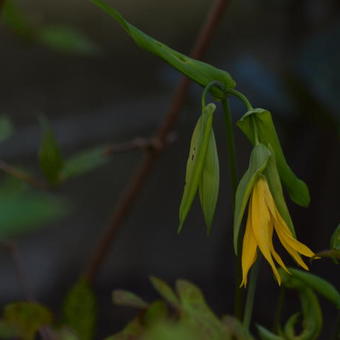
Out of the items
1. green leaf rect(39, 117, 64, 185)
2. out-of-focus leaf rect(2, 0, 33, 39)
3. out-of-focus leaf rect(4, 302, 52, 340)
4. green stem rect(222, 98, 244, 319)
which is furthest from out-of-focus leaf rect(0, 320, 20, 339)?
out-of-focus leaf rect(2, 0, 33, 39)

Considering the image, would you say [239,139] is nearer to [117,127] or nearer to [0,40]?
[117,127]

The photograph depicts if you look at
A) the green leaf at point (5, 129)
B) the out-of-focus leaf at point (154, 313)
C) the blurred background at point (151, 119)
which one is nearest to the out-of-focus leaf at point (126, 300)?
the out-of-focus leaf at point (154, 313)

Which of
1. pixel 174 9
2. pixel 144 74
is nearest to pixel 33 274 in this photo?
pixel 144 74

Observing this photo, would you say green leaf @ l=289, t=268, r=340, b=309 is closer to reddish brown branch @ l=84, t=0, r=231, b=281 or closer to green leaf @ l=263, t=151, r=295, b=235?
green leaf @ l=263, t=151, r=295, b=235

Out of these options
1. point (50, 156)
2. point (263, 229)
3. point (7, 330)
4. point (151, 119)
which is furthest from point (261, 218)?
point (151, 119)

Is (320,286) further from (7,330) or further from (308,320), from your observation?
(7,330)

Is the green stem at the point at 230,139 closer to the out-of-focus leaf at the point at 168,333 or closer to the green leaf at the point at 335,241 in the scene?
the green leaf at the point at 335,241
